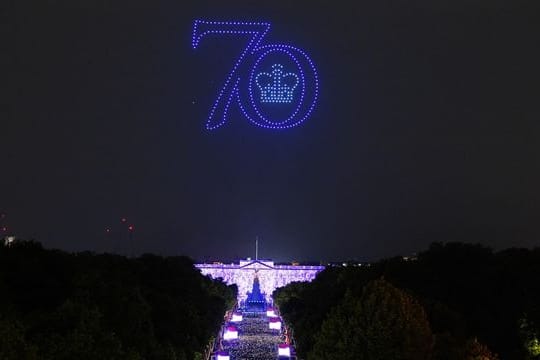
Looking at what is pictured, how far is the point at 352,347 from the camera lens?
40.0m

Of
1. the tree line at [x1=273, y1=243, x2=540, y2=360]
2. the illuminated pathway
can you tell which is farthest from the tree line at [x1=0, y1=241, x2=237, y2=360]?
the tree line at [x1=273, y1=243, x2=540, y2=360]

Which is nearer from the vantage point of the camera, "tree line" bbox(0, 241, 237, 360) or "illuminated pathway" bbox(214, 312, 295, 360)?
"tree line" bbox(0, 241, 237, 360)

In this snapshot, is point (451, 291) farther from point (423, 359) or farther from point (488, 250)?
point (423, 359)

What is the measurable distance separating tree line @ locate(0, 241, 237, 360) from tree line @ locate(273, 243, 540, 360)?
24.4ft

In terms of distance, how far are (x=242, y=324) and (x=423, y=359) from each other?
7537 centimetres

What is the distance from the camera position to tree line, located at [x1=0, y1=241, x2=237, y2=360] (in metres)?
29.0

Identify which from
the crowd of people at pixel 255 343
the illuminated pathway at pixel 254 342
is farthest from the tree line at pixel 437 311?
the crowd of people at pixel 255 343

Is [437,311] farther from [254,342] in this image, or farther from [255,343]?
[254,342]

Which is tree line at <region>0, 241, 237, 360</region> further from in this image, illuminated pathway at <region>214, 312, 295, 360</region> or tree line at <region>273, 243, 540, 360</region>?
tree line at <region>273, 243, 540, 360</region>

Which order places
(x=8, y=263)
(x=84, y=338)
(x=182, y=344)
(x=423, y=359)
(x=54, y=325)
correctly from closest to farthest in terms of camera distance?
(x=84, y=338) → (x=54, y=325) → (x=423, y=359) → (x=8, y=263) → (x=182, y=344)

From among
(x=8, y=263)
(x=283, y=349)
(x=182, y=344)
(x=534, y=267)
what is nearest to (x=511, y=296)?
(x=534, y=267)

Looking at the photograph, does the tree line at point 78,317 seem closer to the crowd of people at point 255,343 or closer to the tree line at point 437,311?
the crowd of people at point 255,343

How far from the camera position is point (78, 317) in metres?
32.6

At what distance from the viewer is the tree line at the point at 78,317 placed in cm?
2905
